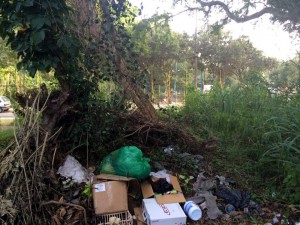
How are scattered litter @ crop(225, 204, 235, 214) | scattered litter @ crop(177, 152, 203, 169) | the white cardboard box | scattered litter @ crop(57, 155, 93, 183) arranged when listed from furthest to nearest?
scattered litter @ crop(177, 152, 203, 169), scattered litter @ crop(57, 155, 93, 183), scattered litter @ crop(225, 204, 235, 214), the white cardboard box

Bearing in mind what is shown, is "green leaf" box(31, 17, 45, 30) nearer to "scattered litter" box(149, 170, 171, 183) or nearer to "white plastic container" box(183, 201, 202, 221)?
"scattered litter" box(149, 170, 171, 183)

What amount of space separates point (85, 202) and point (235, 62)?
18255 mm

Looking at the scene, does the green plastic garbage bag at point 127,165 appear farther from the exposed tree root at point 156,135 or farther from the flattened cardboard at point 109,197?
the exposed tree root at point 156,135

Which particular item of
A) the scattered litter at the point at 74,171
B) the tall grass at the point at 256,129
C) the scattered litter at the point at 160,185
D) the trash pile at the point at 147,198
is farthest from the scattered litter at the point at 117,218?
the tall grass at the point at 256,129

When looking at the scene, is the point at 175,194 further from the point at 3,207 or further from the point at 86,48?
the point at 86,48

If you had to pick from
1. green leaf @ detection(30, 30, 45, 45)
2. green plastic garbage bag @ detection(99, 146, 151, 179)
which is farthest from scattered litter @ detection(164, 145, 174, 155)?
green leaf @ detection(30, 30, 45, 45)

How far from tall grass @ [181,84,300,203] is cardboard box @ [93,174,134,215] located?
1.64 metres

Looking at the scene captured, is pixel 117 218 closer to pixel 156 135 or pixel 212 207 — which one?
pixel 212 207

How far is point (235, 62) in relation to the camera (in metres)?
19.2

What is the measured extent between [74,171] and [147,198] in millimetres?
885

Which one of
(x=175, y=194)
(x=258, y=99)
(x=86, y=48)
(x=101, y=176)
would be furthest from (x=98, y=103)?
(x=258, y=99)

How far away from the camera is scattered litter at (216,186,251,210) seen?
290cm

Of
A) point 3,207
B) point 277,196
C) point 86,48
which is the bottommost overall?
point 277,196

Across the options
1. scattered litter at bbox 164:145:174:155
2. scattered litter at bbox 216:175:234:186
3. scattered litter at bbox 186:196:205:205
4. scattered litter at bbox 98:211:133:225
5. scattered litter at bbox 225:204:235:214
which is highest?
scattered litter at bbox 164:145:174:155
